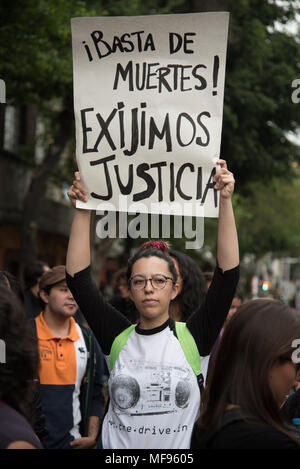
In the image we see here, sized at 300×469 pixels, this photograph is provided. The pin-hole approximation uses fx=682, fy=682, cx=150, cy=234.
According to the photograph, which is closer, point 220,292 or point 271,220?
point 220,292

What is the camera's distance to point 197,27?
3506 millimetres

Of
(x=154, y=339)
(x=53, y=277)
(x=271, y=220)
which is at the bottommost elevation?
(x=154, y=339)

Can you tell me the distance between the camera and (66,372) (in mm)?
4387

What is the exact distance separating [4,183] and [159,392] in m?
13.0

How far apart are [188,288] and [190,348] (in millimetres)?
1095

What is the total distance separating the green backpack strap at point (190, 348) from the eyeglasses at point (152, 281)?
8.4 inches

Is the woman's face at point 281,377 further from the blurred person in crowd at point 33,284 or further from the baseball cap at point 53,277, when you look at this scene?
the blurred person in crowd at point 33,284

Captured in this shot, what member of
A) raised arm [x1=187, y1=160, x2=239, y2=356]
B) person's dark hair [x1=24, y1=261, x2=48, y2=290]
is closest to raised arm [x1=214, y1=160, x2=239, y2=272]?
raised arm [x1=187, y1=160, x2=239, y2=356]

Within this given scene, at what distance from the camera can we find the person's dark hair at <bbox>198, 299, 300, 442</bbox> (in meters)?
2.22

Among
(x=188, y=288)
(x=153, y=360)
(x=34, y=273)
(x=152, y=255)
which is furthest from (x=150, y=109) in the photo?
(x=34, y=273)

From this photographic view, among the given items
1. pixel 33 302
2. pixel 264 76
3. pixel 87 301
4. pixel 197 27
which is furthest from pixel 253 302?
pixel 264 76

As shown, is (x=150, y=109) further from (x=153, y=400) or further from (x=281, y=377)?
(x=281, y=377)

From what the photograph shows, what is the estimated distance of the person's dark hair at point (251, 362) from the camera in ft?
7.30

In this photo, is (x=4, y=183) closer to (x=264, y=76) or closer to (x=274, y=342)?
(x=264, y=76)
